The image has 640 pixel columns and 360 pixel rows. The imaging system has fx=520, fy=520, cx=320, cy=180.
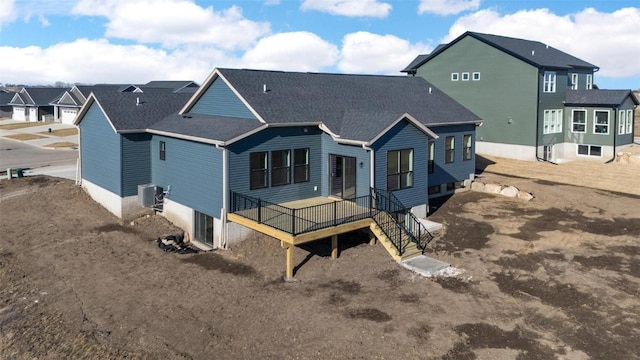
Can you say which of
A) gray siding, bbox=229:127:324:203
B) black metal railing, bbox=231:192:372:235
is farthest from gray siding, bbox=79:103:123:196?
black metal railing, bbox=231:192:372:235

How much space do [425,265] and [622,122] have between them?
1229 inches

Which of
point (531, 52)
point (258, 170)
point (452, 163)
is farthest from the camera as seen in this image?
point (531, 52)

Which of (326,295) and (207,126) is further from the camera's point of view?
(207,126)

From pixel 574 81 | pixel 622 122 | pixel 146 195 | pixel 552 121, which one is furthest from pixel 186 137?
pixel 622 122

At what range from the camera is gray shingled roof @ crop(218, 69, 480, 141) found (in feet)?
75.6

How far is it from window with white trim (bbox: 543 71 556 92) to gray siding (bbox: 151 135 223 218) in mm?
29237

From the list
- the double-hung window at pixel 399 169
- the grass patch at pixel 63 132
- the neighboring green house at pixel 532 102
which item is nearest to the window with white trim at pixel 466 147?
the double-hung window at pixel 399 169

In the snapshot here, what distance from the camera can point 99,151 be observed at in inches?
1112

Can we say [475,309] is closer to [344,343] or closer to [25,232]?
[344,343]

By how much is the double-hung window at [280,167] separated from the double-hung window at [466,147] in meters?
12.7

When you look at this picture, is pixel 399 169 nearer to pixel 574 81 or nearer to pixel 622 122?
pixel 622 122

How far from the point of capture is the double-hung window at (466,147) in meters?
31.1

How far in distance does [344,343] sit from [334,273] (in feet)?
17.1

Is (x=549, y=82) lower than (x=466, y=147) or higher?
higher
